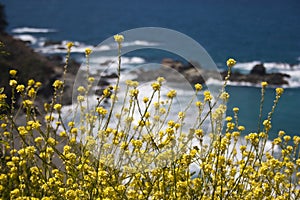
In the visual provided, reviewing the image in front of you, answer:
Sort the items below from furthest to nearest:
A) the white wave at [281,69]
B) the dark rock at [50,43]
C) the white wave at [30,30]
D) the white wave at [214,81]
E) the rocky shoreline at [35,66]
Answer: the white wave at [30,30]
the dark rock at [50,43]
the white wave at [281,69]
the rocky shoreline at [35,66]
the white wave at [214,81]

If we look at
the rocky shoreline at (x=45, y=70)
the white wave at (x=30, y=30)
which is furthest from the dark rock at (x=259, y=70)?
the white wave at (x=30, y=30)

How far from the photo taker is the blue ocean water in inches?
283

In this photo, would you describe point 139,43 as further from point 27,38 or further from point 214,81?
point 27,38

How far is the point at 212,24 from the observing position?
10336mm

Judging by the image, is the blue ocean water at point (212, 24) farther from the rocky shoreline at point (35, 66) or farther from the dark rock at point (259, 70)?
the rocky shoreline at point (35, 66)

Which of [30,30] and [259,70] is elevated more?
[30,30]

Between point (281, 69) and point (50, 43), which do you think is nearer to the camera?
point (281, 69)

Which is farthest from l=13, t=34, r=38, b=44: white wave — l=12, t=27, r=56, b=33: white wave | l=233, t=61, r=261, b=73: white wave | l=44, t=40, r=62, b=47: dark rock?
l=233, t=61, r=261, b=73: white wave

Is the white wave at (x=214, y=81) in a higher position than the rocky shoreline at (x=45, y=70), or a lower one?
lower

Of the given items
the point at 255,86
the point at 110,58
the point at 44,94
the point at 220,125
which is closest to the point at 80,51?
the point at 44,94

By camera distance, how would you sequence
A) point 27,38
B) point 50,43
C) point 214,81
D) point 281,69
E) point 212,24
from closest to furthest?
point 214,81 → point 281,69 → point 50,43 → point 27,38 → point 212,24

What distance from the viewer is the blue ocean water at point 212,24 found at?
7.18 m

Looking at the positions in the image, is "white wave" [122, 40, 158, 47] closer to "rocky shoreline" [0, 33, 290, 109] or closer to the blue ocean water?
"rocky shoreline" [0, 33, 290, 109]

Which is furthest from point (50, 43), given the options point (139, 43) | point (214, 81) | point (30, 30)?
point (214, 81)
